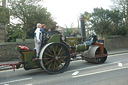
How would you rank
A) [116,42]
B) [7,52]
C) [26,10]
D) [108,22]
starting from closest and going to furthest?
[7,52]
[26,10]
[116,42]
[108,22]

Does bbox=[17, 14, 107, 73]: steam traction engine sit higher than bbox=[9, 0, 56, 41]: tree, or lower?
lower

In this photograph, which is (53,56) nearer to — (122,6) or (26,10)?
(26,10)

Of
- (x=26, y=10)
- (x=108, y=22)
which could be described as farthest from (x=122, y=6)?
(x=26, y=10)

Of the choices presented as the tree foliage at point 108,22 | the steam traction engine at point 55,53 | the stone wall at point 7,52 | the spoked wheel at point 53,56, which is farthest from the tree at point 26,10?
the tree foliage at point 108,22

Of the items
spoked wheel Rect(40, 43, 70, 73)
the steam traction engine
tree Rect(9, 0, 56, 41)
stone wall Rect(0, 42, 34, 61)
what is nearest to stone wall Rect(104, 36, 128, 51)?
tree Rect(9, 0, 56, 41)

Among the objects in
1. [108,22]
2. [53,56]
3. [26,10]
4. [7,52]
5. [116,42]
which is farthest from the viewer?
[108,22]

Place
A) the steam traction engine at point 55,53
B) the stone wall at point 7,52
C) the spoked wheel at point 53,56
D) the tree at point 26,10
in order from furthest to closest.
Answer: the tree at point 26,10 → the stone wall at point 7,52 → the spoked wheel at point 53,56 → the steam traction engine at point 55,53

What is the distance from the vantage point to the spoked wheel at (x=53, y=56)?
597 centimetres

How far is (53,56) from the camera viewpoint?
616 centimetres

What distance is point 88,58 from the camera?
25.8 ft

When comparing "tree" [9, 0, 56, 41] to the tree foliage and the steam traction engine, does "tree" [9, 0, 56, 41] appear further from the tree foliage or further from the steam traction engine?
the tree foliage

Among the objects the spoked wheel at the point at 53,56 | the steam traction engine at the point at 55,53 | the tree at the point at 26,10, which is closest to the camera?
the steam traction engine at the point at 55,53

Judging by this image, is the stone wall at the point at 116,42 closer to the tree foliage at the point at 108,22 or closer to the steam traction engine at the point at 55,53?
the tree foliage at the point at 108,22

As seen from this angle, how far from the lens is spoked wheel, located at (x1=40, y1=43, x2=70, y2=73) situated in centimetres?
597
